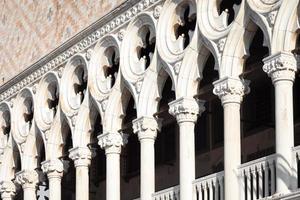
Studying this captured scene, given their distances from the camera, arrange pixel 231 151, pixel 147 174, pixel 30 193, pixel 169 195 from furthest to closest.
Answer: pixel 30 193
pixel 147 174
pixel 169 195
pixel 231 151

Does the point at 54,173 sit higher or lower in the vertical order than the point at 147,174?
higher

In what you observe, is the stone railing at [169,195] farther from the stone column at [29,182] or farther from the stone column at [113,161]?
the stone column at [29,182]

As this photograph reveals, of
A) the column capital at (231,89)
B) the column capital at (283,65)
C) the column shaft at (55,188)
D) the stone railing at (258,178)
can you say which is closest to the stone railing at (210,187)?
the stone railing at (258,178)

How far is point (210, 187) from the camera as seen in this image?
62.2 feet

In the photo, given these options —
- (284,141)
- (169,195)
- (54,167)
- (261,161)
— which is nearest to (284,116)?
(284,141)

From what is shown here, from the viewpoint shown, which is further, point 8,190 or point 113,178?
point 8,190

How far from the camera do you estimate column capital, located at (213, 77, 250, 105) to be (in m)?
18.4

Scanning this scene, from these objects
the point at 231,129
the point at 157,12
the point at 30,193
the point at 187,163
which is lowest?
the point at 187,163

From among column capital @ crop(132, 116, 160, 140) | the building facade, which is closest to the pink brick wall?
the building facade

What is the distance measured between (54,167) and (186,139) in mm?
4679

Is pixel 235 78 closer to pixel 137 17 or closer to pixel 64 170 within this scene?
pixel 137 17

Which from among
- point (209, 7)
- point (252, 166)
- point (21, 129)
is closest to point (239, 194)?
point (252, 166)

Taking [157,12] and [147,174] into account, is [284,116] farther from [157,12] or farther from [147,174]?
[157,12]

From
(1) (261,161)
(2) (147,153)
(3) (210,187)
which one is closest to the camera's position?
(1) (261,161)
